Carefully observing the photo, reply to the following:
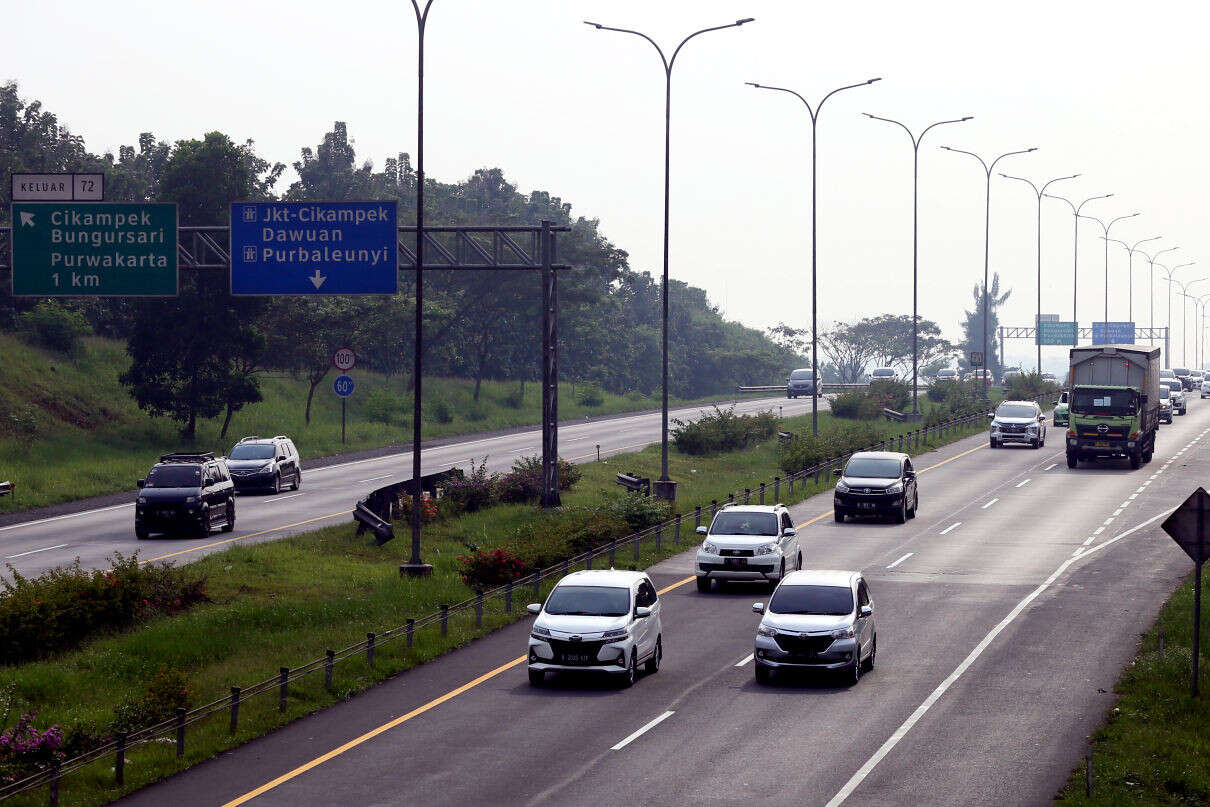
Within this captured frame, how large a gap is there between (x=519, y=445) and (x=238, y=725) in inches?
1999

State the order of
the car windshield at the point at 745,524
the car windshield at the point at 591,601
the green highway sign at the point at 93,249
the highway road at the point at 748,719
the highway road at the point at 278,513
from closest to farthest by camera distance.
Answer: the highway road at the point at 748,719
the car windshield at the point at 591,601
the car windshield at the point at 745,524
the highway road at the point at 278,513
the green highway sign at the point at 93,249

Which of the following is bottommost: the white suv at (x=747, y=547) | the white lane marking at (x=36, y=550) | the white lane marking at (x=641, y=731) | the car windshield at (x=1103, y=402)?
the white lane marking at (x=641, y=731)

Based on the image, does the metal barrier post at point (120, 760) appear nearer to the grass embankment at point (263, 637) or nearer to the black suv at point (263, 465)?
the grass embankment at point (263, 637)

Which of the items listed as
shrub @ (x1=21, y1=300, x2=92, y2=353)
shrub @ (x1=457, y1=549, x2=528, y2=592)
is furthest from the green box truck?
shrub @ (x1=21, y1=300, x2=92, y2=353)

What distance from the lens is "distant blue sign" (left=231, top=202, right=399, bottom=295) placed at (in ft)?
137

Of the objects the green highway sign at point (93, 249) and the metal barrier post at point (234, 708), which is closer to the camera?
the metal barrier post at point (234, 708)

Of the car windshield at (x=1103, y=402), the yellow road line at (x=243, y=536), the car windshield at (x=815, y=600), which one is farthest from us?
the car windshield at (x=1103, y=402)

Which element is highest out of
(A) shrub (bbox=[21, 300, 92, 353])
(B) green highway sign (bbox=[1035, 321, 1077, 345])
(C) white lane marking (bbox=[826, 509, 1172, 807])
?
(B) green highway sign (bbox=[1035, 321, 1077, 345])

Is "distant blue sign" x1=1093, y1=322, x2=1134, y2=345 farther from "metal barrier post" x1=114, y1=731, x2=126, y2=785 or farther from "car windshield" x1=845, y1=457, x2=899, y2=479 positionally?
"metal barrier post" x1=114, y1=731, x2=126, y2=785

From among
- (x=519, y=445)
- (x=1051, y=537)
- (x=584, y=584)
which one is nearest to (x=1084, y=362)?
(x=1051, y=537)

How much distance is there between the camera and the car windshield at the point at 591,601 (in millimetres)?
23264

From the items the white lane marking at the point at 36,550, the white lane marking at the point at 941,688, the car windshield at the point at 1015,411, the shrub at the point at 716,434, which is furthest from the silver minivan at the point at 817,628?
the car windshield at the point at 1015,411

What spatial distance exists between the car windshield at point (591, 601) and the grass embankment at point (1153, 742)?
7.41 m

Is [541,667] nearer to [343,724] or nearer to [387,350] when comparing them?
[343,724]
